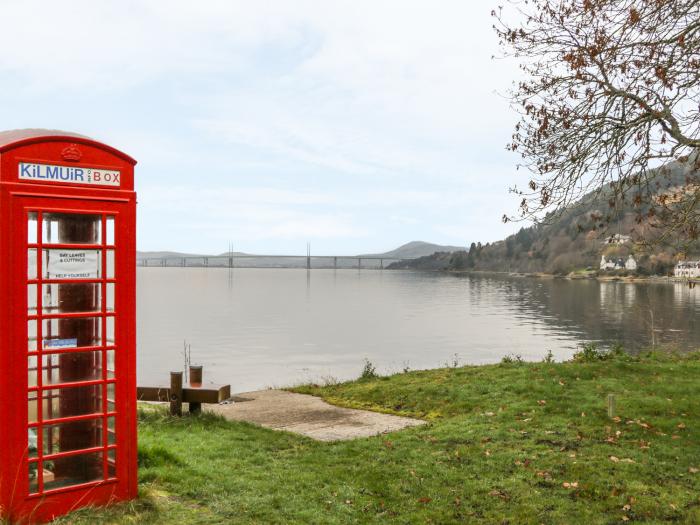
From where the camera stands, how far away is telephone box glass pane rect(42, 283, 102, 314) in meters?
5.60

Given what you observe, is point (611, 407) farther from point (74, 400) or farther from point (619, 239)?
point (74, 400)

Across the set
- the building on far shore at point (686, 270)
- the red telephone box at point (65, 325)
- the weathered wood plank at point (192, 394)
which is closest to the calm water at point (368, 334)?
the weathered wood plank at point (192, 394)

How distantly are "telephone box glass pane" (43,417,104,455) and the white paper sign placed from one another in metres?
1.43

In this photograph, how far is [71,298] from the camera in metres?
5.74

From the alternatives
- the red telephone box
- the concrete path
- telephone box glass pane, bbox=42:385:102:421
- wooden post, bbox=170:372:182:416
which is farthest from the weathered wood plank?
telephone box glass pane, bbox=42:385:102:421

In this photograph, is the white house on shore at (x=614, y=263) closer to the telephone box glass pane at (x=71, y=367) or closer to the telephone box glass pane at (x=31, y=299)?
the telephone box glass pane at (x=71, y=367)

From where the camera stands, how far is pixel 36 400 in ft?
18.4

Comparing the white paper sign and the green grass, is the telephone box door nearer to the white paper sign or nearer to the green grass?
the white paper sign

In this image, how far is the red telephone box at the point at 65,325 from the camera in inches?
210

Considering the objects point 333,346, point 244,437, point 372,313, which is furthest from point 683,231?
point 372,313

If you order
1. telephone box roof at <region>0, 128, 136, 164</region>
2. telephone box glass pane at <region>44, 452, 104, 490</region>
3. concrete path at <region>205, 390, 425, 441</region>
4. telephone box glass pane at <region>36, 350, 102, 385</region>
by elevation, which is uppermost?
telephone box roof at <region>0, 128, 136, 164</region>

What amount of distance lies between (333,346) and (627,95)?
118 feet

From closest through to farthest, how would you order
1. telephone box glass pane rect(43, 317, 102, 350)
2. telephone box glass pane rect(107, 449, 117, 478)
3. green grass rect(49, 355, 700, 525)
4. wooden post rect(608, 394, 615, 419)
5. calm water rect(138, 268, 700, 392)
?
1. telephone box glass pane rect(43, 317, 102, 350)
2. telephone box glass pane rect(107, 449, 117, 478)
3. green grass rect(49, 355, 700, 525)
4. wooden post rect(608, 394, 615, 419)
5. calm water rect(138, 268, 700, 392)

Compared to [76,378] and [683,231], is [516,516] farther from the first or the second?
[683,231]
